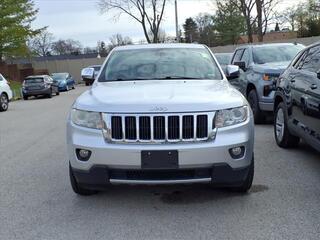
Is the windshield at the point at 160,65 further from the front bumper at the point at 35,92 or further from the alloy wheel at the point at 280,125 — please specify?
the front bumper at the point at 35,92

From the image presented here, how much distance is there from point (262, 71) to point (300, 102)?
11.8 ft

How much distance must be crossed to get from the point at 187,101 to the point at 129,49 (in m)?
2.28

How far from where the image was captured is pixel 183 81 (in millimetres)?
5492

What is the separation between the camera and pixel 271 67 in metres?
9.70

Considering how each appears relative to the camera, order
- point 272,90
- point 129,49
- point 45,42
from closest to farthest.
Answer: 1. point 129,49
2. point 272,90
3. point 45,42

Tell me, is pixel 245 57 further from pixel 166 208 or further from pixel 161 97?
pixel 166 208

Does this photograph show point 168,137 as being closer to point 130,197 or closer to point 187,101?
point 187,101

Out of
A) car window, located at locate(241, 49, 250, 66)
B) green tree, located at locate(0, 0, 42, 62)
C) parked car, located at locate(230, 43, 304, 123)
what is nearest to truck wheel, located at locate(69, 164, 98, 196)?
parked car, located at locate(230, 43, 304, 123)

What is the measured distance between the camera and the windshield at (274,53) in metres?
10.6

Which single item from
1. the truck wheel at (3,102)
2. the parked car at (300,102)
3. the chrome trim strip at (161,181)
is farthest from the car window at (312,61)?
the truck wheel at (3,102)

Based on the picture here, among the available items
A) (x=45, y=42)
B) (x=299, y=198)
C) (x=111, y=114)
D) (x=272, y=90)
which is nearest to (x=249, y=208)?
(x=299, y=198)

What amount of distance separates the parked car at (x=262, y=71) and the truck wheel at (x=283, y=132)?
191 centimetres

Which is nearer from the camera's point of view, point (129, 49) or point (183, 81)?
point (183, 81)

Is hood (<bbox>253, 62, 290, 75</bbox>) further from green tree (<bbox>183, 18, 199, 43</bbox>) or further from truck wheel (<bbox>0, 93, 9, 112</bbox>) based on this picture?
green tree (<bbox>183, 18, 199, 43</bbox>)
